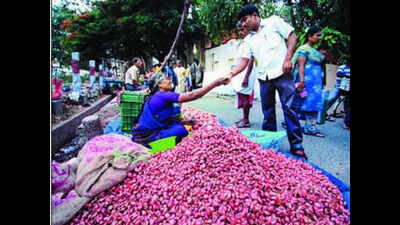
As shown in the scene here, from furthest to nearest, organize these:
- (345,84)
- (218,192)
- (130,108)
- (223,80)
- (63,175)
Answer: (130,108)
(223,80)
(345,84)
(63,175)
(218,192)

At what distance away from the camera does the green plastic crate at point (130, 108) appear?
6.38ft

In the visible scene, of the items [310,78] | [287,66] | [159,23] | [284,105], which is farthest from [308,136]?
[159,23]

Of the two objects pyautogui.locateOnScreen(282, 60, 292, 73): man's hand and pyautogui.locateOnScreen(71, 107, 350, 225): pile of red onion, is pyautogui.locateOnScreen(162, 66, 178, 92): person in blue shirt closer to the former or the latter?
pyautogui.locateOnScreen(71, 107, 350, 225): pile of red onion

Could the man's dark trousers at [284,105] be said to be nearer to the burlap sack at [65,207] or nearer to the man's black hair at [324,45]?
the man's black hair at [324,45]

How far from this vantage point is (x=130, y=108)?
1.99 meters

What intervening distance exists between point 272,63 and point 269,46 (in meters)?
0.13

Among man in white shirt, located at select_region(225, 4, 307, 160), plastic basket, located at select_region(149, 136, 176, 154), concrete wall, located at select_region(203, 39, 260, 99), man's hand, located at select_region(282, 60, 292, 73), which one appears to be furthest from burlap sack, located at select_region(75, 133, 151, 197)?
man's hand, located at select_region(282, 60, 292, 73)

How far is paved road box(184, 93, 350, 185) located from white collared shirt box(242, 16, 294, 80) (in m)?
0.26

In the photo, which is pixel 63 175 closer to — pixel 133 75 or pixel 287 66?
pixel 133 75

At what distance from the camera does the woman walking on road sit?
1.65 metres
